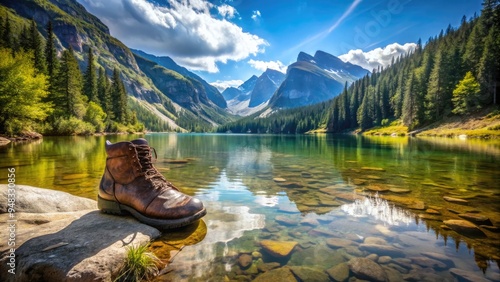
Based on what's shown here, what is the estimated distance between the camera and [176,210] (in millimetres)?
4266

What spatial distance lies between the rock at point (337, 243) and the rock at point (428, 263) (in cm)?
88

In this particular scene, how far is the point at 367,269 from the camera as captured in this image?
314cm

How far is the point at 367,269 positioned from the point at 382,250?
0.73m

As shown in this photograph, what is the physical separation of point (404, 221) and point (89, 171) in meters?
12.1

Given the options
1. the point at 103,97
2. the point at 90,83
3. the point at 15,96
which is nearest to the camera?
the point at 15,96

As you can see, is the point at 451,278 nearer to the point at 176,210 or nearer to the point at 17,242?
the point at 176,210

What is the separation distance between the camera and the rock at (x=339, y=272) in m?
2.97

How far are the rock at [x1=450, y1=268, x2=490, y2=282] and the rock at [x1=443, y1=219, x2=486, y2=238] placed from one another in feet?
5.32

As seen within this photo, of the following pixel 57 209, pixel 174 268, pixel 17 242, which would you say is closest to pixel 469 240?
pixel 174 268

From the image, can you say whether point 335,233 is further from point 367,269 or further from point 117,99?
point 117,99

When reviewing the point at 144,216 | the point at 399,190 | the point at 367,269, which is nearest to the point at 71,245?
the point at 144,216

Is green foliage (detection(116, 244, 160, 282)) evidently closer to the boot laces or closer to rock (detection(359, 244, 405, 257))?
the boot laces

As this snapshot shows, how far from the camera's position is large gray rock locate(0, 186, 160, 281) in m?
2.54

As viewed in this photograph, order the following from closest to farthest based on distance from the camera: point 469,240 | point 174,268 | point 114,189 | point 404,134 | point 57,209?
point 174,268 < point 469,240 < point 114,189 < point 57,209 < point 404,134
